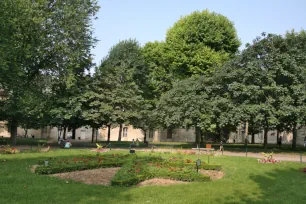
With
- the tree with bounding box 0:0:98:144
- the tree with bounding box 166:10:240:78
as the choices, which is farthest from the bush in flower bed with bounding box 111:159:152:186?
the tree with bounding box 166:10:240:78

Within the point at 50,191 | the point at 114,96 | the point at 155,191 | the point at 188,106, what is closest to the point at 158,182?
the point at 155,191

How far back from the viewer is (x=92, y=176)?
42.0 ft

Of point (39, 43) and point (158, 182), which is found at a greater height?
point (39, 43)

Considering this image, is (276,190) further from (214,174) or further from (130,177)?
(130,177)

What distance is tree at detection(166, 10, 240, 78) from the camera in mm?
35331

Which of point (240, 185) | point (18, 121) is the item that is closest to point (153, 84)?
point (18, 121)

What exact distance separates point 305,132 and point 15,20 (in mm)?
49295

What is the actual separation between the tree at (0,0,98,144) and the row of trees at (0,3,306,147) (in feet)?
0.30

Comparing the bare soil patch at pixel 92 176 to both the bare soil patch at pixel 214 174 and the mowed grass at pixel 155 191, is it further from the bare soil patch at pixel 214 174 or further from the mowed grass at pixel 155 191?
the bare soil patch at pixel 214 174

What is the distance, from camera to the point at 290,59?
85.7ft

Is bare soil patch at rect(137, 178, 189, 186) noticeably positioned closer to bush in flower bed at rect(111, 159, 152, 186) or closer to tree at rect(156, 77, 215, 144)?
bush in flower bed at rect(111, 159, 152, 186)

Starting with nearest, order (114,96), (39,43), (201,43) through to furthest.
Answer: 1. (39,43)
2. (114,96)
3. (201,43)

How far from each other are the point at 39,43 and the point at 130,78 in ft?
33.0

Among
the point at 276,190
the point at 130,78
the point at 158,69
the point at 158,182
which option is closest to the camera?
the point at 276,190
